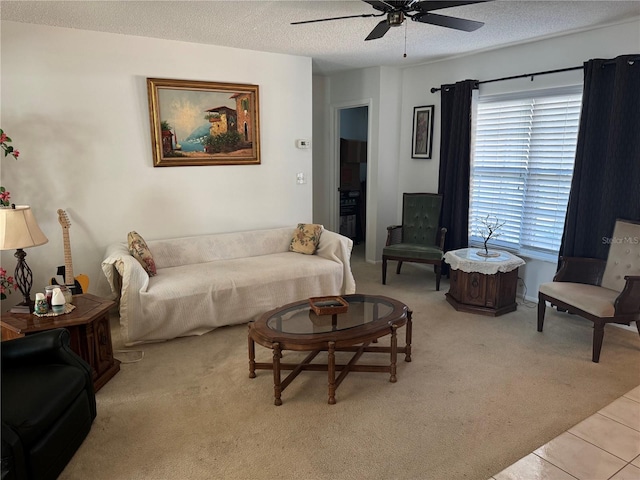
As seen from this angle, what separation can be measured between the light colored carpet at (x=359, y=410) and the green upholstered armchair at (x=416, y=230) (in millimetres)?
1422

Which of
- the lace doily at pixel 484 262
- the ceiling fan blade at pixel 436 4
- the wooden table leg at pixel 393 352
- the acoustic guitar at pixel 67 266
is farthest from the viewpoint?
the lace doily at pixel 484 262

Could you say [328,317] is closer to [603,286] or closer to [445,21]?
[445,21]

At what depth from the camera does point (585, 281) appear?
3865mm

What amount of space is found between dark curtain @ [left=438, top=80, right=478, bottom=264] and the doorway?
5.46 ft

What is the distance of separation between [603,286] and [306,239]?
2.69 m

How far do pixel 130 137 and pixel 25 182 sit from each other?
0.93m

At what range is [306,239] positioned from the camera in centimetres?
465

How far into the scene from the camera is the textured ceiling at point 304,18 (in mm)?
3180

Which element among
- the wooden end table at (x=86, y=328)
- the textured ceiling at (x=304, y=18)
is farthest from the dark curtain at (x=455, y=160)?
the wooden end table at (x=86, y=328)

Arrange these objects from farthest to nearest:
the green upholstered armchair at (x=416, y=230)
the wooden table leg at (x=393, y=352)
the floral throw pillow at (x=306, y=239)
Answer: the green upholstered armchair at (x=416, y=230)
the floral throw pillow at (x=306, y=239)
the wooden table leg at (x=393, y=352)

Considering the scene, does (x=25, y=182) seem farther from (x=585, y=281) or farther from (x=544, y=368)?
(x=585, y=281)

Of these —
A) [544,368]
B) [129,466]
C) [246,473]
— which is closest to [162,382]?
[129,466]

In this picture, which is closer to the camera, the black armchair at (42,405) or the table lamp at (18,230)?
the black armchair at (42,405)

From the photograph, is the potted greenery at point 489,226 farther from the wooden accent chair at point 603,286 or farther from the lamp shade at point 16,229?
the lamp shade at point 16,229
